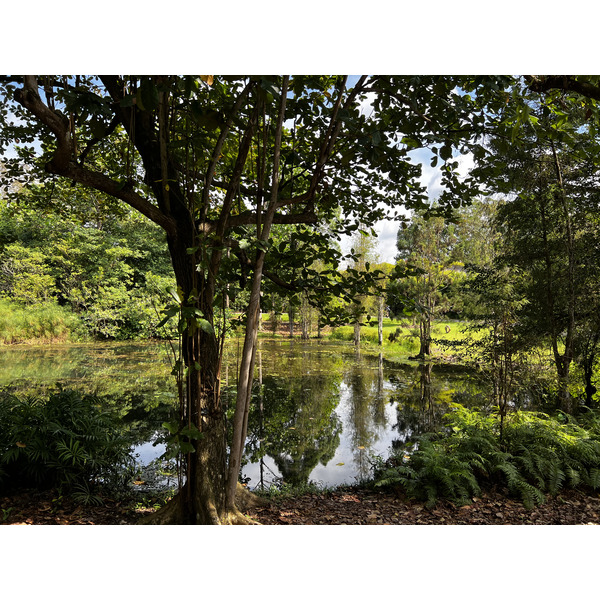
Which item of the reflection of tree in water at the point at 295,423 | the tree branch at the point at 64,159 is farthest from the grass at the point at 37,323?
the tree branch at the point at 64,159

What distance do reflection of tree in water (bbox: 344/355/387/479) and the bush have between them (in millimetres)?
1894

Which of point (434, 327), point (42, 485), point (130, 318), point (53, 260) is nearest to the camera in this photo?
point (42, 485)

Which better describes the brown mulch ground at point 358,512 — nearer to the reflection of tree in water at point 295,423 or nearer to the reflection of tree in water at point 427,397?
the reflection of tree in water at point 295,423

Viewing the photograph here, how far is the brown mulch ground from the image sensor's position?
1856 mm

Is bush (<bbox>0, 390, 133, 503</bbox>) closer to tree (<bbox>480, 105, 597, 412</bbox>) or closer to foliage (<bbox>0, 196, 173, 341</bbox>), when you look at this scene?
foliage (<bbox>0, 196, 173, 341</bbox>)

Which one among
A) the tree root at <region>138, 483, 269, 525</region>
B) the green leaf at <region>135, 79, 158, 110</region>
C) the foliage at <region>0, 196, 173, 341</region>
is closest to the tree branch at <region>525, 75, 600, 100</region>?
the green leaf at <region>135, 79, 158, 110</region>

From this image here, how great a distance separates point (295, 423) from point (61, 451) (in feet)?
8.44

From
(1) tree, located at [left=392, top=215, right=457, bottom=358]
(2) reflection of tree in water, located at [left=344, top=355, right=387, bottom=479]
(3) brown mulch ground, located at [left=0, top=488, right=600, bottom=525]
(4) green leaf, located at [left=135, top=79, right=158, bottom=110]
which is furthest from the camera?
(1) tree, located at [left=392, top=215, right=457, bottom=358]

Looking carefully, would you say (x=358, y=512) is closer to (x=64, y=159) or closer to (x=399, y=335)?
(x=64, y=159)

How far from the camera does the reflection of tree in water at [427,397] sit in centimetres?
414

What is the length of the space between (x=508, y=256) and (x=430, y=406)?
226 centimetres

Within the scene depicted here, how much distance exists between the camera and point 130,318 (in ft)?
30.6
